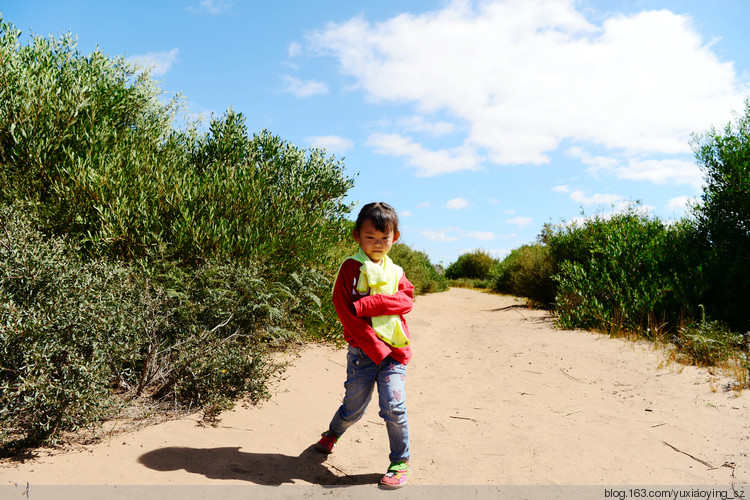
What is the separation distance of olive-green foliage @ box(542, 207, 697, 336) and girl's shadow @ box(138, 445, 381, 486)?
7.63m

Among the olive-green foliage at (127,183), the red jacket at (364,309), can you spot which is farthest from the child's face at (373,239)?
the olive-green foliage at (127,183)

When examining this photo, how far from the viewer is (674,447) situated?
5.14 m

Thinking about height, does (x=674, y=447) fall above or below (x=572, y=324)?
below

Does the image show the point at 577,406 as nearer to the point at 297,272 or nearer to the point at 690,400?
the point at 690,400

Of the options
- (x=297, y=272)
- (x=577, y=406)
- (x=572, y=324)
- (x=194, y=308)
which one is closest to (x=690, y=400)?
(x=577, y=406)

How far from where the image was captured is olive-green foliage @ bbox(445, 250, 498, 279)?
94.8 ft

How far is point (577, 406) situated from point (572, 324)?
185 inches

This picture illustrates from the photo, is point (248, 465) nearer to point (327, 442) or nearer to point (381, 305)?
point (327, 442)

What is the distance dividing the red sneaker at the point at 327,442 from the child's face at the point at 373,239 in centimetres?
180

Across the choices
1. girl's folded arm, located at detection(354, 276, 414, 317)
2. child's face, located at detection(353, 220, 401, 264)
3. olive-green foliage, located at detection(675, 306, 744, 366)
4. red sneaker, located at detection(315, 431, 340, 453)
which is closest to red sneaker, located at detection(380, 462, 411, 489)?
red sneaker, located at detection(315, 431, 340, 453)

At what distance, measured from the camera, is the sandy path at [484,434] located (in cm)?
429

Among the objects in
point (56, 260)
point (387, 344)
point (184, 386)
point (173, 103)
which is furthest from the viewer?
point (173, 103)

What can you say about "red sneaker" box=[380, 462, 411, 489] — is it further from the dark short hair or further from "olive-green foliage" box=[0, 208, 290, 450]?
"olive-green foliage" box=[0, 208, 290, 450]

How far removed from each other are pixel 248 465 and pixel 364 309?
182 cm
